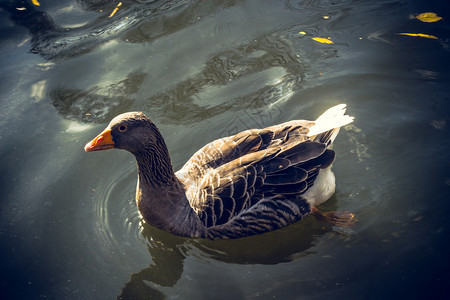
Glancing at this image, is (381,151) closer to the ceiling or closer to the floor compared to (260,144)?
closer to the floor

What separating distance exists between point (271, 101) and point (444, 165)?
271 centimetres

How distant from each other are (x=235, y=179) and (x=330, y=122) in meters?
1.46

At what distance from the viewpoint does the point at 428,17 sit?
28.1ft

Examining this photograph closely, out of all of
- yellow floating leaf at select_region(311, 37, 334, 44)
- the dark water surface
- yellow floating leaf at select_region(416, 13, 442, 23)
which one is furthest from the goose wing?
yellow floating leaf at select_region(416, 13, 442, 23)

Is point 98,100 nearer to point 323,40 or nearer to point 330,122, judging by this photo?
point 330,122

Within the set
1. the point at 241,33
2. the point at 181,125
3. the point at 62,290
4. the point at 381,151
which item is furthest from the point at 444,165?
the point at 62,290

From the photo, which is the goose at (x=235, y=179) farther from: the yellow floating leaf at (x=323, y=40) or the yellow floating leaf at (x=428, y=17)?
the yellow floating leaf at (x=428, y=17)

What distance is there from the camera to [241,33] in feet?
28.7

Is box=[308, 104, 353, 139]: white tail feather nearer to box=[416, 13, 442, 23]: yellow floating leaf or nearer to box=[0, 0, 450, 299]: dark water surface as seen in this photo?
box=[0, 0, 450, 299]: dark water surface

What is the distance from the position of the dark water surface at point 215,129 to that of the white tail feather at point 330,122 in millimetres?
831

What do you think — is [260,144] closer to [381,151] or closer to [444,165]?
[381,151]

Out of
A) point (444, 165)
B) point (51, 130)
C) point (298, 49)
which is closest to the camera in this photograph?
point (444, 165)

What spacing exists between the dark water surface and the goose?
32cm

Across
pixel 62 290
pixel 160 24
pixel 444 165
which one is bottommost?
pixel 444 165
